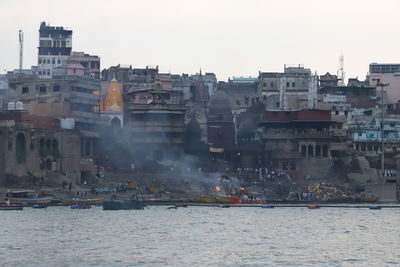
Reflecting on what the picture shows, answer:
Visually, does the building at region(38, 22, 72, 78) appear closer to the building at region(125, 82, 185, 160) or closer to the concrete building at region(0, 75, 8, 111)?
the concrete building at region(0, 75, 8, 111)

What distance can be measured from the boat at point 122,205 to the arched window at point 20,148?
1486 centimetres

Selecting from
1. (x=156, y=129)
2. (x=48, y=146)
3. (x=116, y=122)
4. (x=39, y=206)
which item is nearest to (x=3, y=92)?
(x=116, y=122)

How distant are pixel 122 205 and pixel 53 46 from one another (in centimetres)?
8138

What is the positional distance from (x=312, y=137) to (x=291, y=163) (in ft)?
13.5

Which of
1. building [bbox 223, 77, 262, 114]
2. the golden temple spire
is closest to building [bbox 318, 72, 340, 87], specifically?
building [bbox 223, 77, 262, 114]

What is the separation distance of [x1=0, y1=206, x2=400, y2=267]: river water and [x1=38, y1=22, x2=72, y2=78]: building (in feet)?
247

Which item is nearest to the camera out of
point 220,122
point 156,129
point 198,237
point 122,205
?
point 198,237

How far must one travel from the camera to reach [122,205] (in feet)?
390

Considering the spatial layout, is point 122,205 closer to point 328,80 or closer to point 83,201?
point 83,201

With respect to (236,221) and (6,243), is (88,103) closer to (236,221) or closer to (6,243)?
(236,221)

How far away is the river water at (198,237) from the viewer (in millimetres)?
Result: 75000

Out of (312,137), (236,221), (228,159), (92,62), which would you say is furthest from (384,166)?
(92,62)

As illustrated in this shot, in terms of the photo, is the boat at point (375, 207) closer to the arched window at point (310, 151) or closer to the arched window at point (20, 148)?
the arched window at point (310, 151)

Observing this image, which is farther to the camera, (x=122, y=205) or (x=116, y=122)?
(x=116, y=122)
